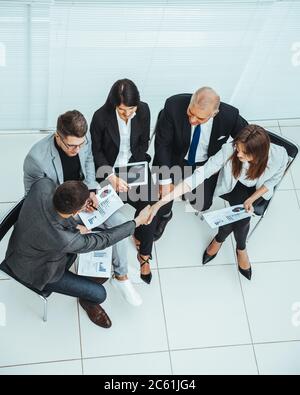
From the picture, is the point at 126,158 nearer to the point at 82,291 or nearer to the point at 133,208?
the point at 133,208

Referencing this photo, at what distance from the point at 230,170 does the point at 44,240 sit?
126 centimetres

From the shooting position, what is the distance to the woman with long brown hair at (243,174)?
3.06 metres

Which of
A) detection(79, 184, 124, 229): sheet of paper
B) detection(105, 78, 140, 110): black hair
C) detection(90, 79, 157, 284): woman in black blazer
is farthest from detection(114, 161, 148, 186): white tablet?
detection(105, 78, 140, 110): black hair

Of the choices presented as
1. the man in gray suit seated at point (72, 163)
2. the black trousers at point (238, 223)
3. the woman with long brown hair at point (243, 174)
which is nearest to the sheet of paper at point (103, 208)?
the man in gray suit seated at point (72, 163)

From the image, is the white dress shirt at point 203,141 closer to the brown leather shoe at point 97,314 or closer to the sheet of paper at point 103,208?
the sheet of paper at point 103,208

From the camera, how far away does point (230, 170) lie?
3350mm

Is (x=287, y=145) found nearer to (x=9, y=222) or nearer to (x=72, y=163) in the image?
(x=72, y=163)

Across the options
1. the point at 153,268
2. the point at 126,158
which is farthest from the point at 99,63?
the point at 153,268

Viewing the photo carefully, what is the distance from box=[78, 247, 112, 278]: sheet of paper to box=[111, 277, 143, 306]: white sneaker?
20 cm

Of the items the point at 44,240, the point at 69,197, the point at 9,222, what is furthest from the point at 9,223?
the point at 69,197

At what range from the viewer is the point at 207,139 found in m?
3.40

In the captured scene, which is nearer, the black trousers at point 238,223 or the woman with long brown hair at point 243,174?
the woman with long brown hair at point 243,174

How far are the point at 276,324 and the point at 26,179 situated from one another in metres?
1.91

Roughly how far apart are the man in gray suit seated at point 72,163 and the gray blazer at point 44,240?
207 mm
